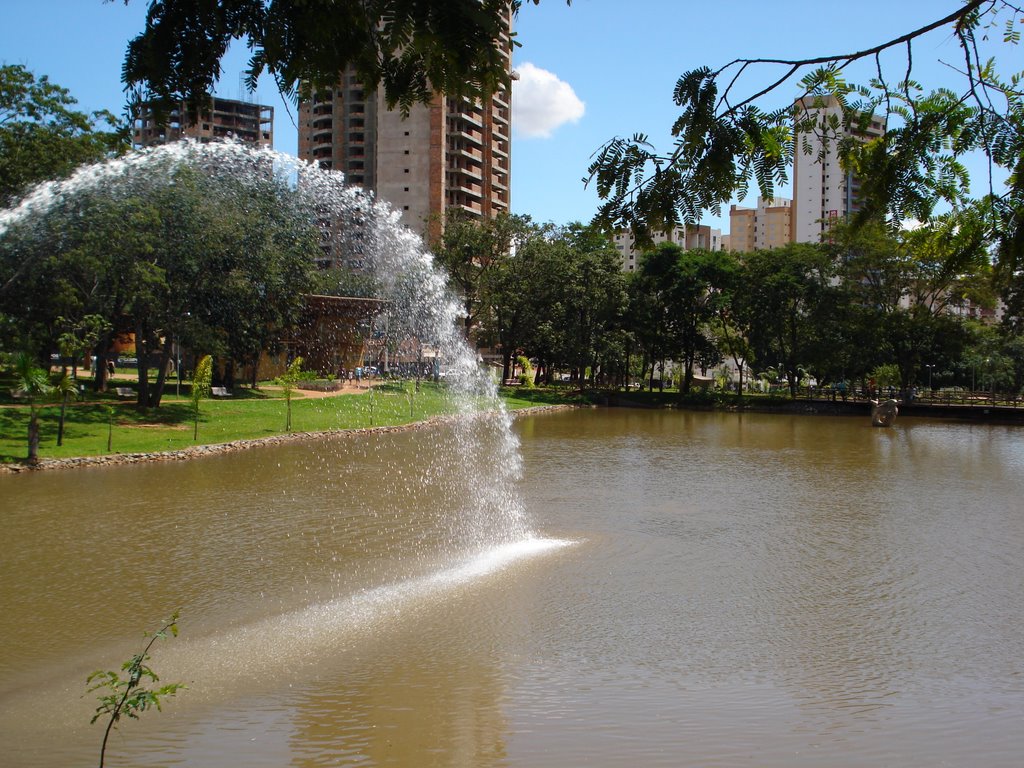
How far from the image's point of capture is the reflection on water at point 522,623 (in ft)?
22.1

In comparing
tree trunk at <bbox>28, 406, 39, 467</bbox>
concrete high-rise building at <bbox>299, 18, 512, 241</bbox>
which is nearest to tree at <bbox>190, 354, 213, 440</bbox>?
tree trunk at <bbox>28, 406, 39, 467</bbox>

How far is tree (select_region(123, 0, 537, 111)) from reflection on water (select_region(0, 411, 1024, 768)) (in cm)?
497

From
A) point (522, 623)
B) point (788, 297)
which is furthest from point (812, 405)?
point (522, 623)

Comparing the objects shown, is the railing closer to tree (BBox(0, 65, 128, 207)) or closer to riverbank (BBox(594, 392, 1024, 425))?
riverbank (BBox(594, 392, 1024, 425))

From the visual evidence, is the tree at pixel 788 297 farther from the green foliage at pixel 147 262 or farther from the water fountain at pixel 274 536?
the green foliage at pixel 147 262

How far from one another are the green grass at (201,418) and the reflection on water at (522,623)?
3.91 meters

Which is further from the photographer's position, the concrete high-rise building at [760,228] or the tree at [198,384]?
the concrete high-rise building at [760,228]

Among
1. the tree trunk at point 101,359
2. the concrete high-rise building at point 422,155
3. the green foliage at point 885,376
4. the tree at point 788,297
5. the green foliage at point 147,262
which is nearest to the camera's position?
the green foliage at point 147,262

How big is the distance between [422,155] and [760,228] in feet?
232

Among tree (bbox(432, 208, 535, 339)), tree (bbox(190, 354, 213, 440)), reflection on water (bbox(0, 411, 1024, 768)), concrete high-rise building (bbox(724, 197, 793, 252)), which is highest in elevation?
concrete high-rise building (bbox(724, 197, 793, 252))

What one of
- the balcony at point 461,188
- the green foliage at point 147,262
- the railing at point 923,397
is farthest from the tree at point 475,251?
the balcony at point 461,188

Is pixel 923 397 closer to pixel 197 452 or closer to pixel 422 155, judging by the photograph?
pixel 197 452

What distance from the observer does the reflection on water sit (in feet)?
22.1

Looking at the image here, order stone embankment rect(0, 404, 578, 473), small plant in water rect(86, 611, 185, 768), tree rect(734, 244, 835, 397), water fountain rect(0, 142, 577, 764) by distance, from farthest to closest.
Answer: tree rect(734, 244, 835, 397), stone embankment rect(0, 404, 578, 473), water fountain rect(0, 142, 577, 764), small plant in water rect(86, 611, 185, 768)
